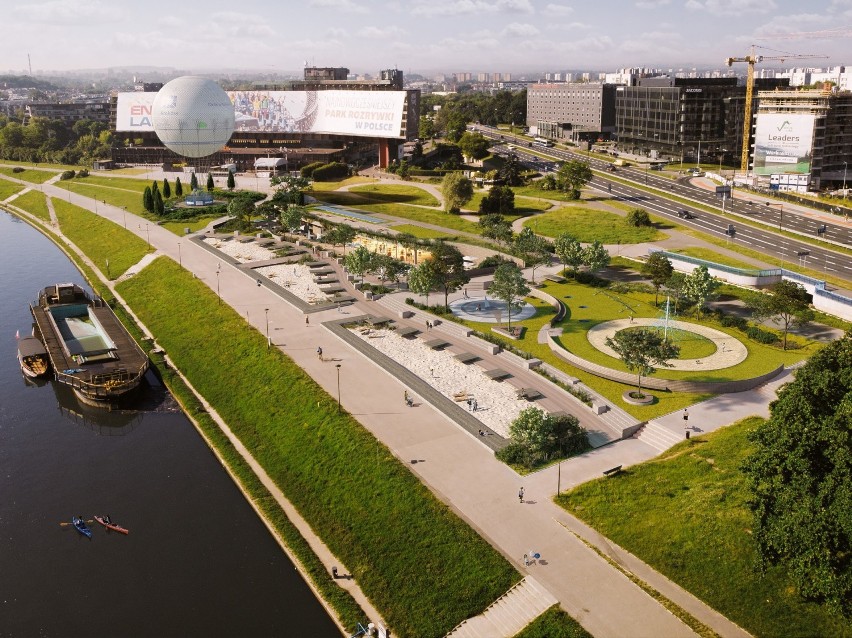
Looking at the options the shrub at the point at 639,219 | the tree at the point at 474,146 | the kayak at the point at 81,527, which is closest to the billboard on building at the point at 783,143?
the shrub at the point at 639,219

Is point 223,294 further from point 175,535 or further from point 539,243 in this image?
point 175,535

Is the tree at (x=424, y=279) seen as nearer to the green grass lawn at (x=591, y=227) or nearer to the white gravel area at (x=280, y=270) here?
the white gravel area at (x=280, y=270)

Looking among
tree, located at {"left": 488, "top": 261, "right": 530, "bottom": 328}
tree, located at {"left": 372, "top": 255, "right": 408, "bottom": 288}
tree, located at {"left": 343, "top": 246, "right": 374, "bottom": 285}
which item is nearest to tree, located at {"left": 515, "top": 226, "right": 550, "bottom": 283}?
tree, located at {"left": 488, "top": 261, "right": 530, "bottom": 328}

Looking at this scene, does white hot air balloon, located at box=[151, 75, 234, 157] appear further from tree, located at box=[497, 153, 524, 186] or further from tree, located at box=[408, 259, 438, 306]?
tree, located at box=[408, 259, 438, 306]

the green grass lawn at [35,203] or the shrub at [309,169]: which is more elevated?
the shrub at [309,169]

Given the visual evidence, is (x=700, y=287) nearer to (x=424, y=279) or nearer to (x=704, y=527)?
(x=424, y=279)

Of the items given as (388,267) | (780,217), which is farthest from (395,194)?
(780,217)
